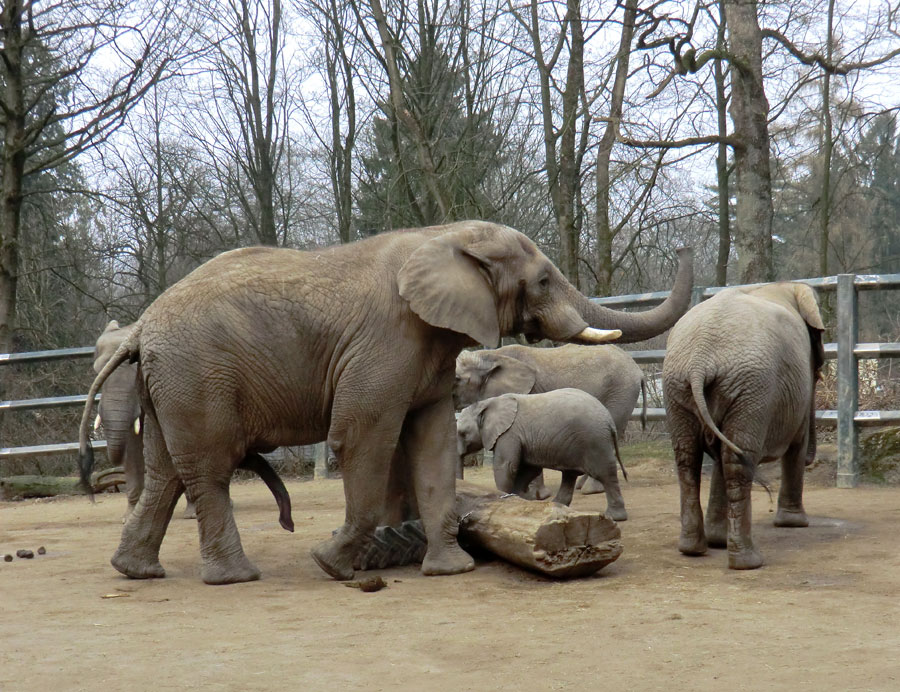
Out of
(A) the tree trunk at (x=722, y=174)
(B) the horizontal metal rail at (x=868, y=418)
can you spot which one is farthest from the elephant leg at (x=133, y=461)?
(A) the tree trunk at (x=722, y=174)

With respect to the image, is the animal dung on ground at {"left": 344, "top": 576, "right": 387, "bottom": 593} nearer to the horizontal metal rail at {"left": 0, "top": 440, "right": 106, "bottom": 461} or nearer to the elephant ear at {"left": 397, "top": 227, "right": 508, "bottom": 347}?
the elephant ear at {"left": 397, "top": 227, "right": 508, "bottom": 347}

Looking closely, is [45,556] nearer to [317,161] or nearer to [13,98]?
[13,98]

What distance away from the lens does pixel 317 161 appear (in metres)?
27.0

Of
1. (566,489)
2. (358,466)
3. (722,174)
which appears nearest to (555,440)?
(566,489)

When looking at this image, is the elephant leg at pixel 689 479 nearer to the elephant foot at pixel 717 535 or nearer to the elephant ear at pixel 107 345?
the elephant foot at pixel 717 535

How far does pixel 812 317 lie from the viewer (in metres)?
6.74

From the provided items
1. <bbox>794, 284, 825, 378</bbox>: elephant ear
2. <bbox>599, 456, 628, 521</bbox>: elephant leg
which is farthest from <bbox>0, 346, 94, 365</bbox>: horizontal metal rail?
<bbox>794, 284, 825, 378</bbox>: elephant ear

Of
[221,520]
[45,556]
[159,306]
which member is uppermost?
[159,306]

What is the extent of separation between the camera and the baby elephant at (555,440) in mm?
8352

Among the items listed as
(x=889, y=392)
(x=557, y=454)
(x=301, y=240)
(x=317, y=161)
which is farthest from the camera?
(x=301, y=240)

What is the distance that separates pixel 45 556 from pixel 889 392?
355 inches

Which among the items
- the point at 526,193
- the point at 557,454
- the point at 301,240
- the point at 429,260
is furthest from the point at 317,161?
the point at 429,260

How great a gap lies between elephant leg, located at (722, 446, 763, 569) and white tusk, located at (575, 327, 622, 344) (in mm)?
Answer: 1002

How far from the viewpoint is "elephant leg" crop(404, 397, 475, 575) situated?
245 inches
